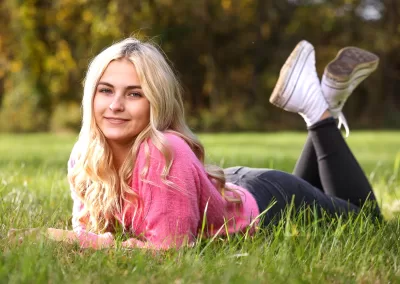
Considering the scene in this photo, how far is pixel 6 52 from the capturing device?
70.9 feet

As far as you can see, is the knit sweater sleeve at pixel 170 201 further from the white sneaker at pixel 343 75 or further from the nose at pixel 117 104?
the white sneaker at pixel 343 75

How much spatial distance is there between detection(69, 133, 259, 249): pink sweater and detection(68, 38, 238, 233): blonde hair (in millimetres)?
58

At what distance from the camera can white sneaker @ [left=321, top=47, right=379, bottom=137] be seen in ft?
12.2

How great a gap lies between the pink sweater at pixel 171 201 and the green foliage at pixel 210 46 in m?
16.3

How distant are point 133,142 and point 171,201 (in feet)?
1.17

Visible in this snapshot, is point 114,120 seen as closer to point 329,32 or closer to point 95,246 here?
point 95,246

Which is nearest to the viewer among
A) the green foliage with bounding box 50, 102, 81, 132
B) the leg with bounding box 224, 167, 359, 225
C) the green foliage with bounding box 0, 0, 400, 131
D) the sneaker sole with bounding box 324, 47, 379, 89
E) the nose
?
the nose

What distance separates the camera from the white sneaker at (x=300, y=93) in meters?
3.65

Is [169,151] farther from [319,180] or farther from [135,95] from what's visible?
[319,180]

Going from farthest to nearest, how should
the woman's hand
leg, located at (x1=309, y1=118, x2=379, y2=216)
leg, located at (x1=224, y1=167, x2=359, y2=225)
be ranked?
leg, located at (x1=309, y1=118, x2=379, y2=216), leg, located at (x1=224, y1=167, x2=359, y2=225), the woman's hand

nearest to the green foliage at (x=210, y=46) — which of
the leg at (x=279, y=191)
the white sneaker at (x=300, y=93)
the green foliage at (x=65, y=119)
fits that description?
the green foliage at (x=65, y=119)

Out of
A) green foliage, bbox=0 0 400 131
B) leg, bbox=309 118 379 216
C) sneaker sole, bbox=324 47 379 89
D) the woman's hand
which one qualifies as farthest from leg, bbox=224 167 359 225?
green foliage, bbox=0 0 400 131

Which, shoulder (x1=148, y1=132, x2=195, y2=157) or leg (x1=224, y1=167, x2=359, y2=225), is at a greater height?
shoulder (x1=148, y1=132, x2=195, y2=157)

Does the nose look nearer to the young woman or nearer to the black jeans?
the young woman
